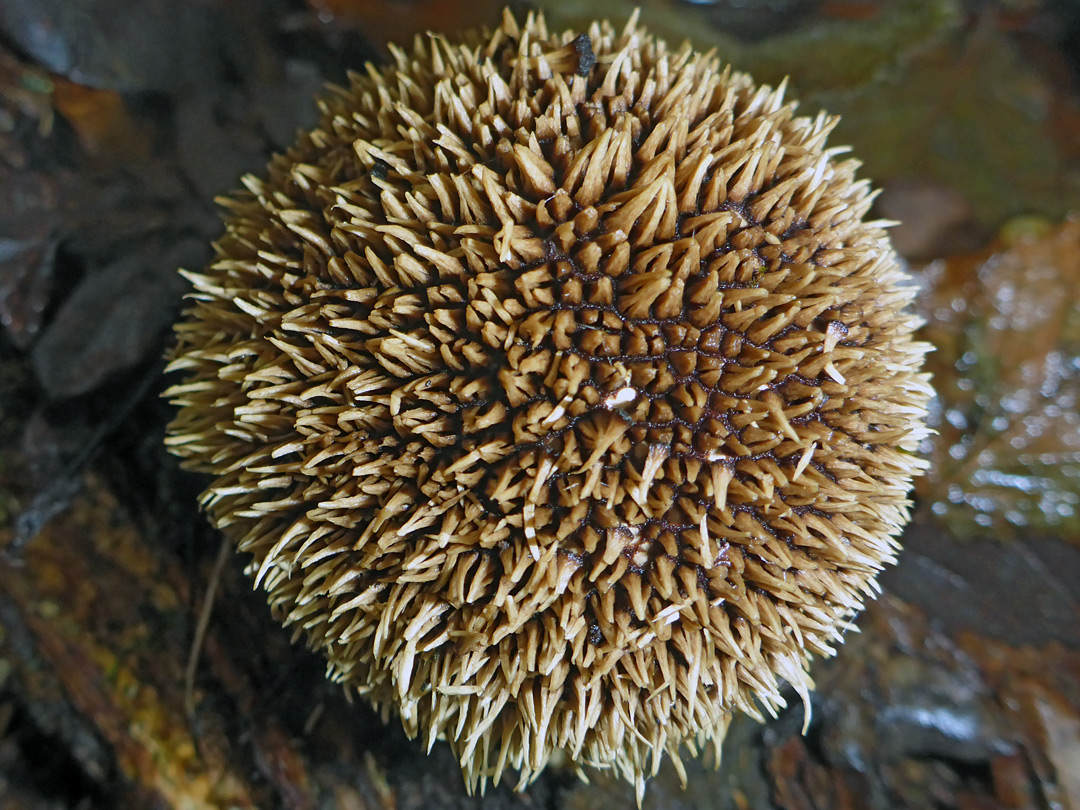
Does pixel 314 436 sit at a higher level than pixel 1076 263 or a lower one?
lower

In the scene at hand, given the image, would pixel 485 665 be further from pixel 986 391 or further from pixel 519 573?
pixel 986 391

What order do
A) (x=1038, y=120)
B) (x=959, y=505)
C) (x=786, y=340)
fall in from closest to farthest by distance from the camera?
(x=786, y=340), (x=959, y=505), (x=1038, y=120)

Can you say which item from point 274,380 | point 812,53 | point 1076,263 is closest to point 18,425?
point 274,380

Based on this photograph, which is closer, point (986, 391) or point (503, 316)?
point (503, 316)

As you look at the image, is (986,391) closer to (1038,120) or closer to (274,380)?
(1038,120)

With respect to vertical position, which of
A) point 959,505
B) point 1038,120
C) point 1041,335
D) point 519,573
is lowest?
point 519,573

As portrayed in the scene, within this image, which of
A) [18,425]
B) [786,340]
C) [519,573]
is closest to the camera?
[519,573]

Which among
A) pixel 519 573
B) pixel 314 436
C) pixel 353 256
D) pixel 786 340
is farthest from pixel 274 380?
pixel 786 340
